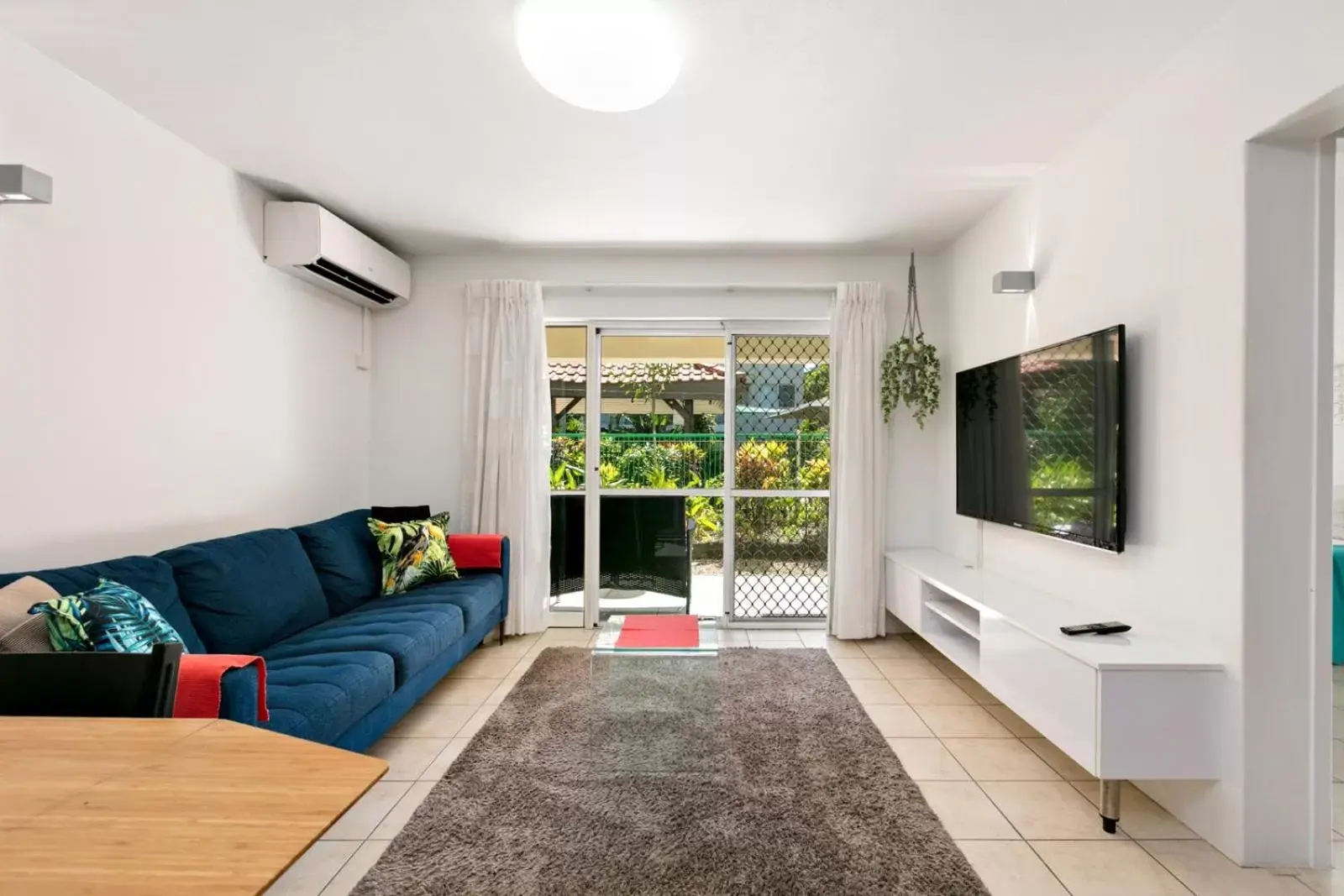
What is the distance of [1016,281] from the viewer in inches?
123

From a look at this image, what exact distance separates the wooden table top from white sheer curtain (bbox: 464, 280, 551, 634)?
3182 mm

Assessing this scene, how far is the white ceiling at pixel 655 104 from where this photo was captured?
6.63 feet

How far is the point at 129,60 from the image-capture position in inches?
87.8

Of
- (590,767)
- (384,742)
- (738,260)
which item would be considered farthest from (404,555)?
(738,260)

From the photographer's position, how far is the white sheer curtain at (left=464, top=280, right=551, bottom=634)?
4.27m

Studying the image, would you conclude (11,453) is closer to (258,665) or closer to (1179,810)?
(258,665)

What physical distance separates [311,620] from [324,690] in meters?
0.97

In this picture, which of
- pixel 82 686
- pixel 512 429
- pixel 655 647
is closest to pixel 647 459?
pixel 512 429

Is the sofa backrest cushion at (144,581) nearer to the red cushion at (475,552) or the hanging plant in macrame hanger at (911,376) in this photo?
the red cushion at (475,552)

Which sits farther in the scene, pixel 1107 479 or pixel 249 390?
pixel 249 390

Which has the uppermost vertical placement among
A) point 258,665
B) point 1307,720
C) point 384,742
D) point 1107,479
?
point 1107,479

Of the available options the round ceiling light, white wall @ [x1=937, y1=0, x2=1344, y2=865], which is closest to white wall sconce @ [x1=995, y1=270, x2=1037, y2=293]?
white wall @ [x1=937, y1=0, x2=1344, y2=865]

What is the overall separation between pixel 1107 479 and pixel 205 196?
12.7 feet

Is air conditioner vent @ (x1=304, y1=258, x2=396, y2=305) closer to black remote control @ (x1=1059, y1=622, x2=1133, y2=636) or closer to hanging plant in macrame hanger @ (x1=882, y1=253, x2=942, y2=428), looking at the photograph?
hanging plant in macrame hanger @ (x1=882, y1=253, x2=942, y2=428)
